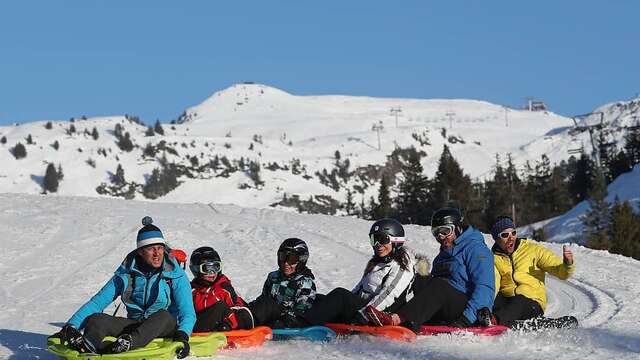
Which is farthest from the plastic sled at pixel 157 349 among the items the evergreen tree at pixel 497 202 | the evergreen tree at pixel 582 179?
the evergreen tree at pixel 582 179

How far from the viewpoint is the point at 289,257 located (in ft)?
30.2

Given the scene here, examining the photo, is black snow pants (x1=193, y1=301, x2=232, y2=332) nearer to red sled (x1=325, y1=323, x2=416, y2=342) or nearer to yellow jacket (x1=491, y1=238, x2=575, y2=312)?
red sled (x1=325, y1=323, x2=416, y2=342)

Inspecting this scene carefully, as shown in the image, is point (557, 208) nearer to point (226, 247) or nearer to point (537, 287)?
point (226, 247)

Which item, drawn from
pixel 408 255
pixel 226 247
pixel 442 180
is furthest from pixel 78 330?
pixel 442 180

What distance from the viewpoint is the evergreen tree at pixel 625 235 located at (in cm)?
4462

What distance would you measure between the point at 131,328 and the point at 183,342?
0.48 m

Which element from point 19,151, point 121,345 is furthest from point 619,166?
point 19,151

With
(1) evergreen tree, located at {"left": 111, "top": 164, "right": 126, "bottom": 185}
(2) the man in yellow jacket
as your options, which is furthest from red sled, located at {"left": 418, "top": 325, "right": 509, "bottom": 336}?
(1) evergreen tree, located at {"left": 111, "top": 164, "right": 126, "bottom": 185}

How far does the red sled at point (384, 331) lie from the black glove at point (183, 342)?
1.80 metres

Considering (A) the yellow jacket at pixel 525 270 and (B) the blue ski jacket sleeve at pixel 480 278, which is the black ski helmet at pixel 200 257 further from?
(A) the yellow jacket at pixel 525 270

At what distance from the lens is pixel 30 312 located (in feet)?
42.0

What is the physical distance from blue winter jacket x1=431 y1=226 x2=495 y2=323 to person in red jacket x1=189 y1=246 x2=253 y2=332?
2255mm

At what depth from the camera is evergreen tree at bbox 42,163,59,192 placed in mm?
167250

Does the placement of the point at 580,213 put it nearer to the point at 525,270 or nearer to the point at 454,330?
the point at 525,270
